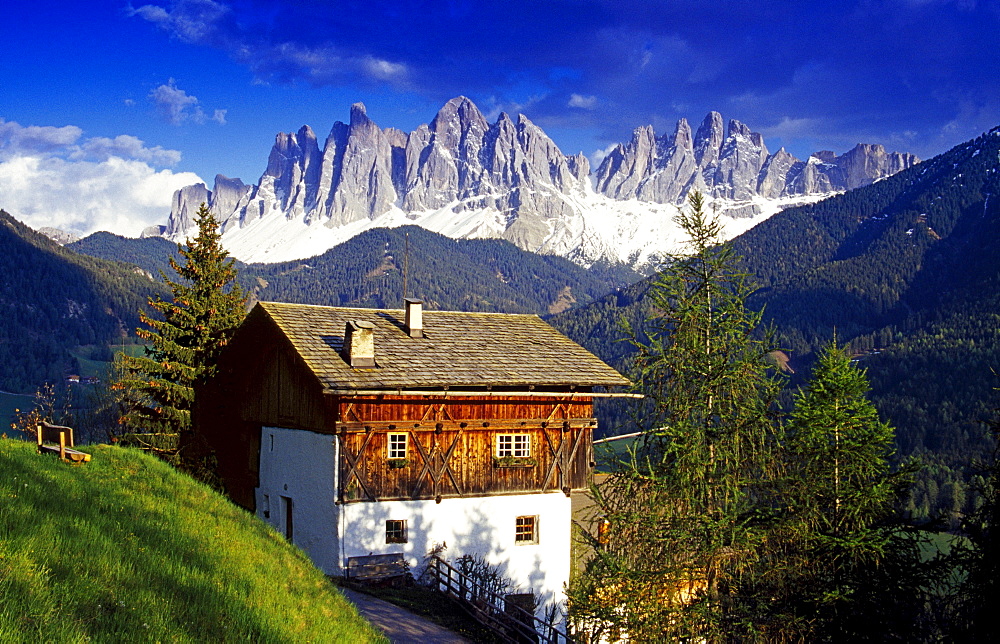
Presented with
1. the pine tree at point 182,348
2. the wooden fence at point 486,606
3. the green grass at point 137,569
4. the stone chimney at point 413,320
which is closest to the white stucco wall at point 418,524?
the wooden fence at point 486,606

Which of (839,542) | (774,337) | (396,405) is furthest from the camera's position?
(396,405)

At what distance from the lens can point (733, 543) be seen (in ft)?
49.4

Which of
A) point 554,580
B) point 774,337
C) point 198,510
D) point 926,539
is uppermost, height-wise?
point 774,337

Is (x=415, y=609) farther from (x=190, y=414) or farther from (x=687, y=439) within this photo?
(x=190, y=414)

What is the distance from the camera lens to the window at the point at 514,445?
28.6m

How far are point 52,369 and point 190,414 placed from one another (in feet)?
474

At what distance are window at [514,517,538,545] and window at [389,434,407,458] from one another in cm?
454

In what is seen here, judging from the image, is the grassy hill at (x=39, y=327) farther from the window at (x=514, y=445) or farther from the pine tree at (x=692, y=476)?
the pine tree at (x=692, y=476)

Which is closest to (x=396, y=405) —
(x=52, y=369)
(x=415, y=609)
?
(x=415, y=609)

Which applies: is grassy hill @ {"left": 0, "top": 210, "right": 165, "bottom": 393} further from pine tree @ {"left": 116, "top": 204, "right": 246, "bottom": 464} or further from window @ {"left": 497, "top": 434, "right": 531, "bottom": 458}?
window @ {"left": 497, "top": 434, "right": 531, "bottom": 458}

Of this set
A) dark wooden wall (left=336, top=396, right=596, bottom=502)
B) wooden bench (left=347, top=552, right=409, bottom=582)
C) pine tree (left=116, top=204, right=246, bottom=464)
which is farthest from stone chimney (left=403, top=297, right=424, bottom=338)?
pine tree (left=116, top=204, right=246, bottom=464)

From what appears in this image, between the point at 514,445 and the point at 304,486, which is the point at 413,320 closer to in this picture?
the point at 514,445

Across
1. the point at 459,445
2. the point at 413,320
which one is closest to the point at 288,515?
the point at 459,445

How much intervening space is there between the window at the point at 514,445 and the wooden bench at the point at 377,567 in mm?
4878
